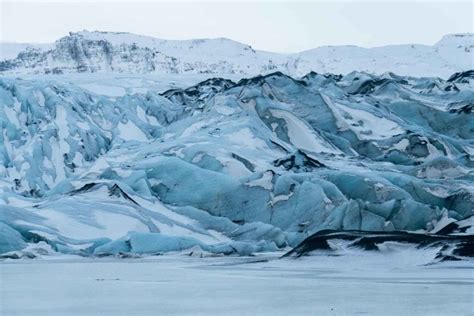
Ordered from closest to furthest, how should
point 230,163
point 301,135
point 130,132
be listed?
point 230,163 < point 301,135 < point 130,132

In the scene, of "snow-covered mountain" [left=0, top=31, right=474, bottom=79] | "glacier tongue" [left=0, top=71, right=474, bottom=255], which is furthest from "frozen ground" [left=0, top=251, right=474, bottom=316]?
"snow-covered mountain" [left=0, top=31, right=474, bottom=79]

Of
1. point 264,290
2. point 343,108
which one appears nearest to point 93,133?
point 343,108

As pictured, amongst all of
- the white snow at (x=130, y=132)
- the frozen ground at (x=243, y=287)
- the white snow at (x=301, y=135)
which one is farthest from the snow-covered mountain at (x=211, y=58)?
the frozen ground at (x=243, y=287)

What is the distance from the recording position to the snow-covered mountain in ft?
261

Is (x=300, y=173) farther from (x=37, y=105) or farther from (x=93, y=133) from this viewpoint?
(x=37, y=105)

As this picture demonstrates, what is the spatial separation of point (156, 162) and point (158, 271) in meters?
14.5

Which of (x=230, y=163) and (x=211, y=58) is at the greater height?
(x=211, y=58)

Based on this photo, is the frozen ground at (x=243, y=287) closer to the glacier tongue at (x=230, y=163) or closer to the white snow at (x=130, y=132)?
the glacier tongue at (x=230, y=163)

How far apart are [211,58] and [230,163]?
54679 millimetres

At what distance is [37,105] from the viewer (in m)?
41.9

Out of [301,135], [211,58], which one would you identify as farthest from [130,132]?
[211,58]

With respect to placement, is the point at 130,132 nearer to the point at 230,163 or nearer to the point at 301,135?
the point at 301,135

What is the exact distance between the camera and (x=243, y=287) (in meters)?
14.7

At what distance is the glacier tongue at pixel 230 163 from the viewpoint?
89.7 ft
